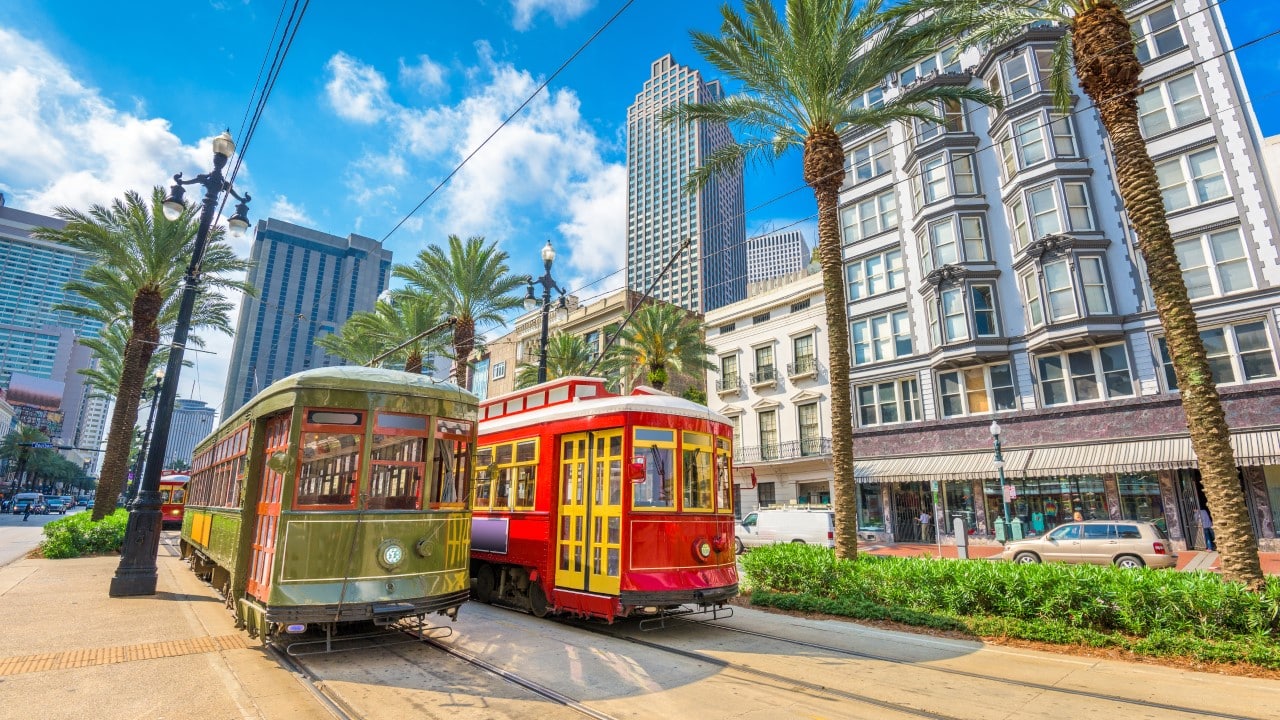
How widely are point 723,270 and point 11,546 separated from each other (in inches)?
4903

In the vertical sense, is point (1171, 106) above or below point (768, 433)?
above

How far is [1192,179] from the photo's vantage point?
22.6 meters

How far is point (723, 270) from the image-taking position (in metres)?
136

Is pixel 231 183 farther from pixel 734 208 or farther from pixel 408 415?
pixel 734 208

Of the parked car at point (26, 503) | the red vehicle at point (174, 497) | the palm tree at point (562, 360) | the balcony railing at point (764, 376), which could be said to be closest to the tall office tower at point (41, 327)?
the parked car at point (26, 503)

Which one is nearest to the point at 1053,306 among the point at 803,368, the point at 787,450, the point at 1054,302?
the point at 1054,302

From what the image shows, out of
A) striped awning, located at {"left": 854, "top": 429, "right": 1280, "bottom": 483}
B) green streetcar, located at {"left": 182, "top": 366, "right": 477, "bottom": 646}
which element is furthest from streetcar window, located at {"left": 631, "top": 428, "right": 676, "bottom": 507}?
striped awning, located at {"left": 854, "top": 429, "right": 1280, "bottom": 483}

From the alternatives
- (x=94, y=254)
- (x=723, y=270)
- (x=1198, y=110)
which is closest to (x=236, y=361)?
(x=723, y=270)

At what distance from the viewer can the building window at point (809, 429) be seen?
33.8 metres

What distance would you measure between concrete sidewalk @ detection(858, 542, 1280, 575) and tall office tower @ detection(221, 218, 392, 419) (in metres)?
118

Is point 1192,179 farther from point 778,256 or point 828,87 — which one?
point 778,256

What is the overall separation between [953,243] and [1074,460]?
10512 mm

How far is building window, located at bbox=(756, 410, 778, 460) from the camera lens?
35463 millimetres

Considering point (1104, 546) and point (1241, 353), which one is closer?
point (1104, 546)
